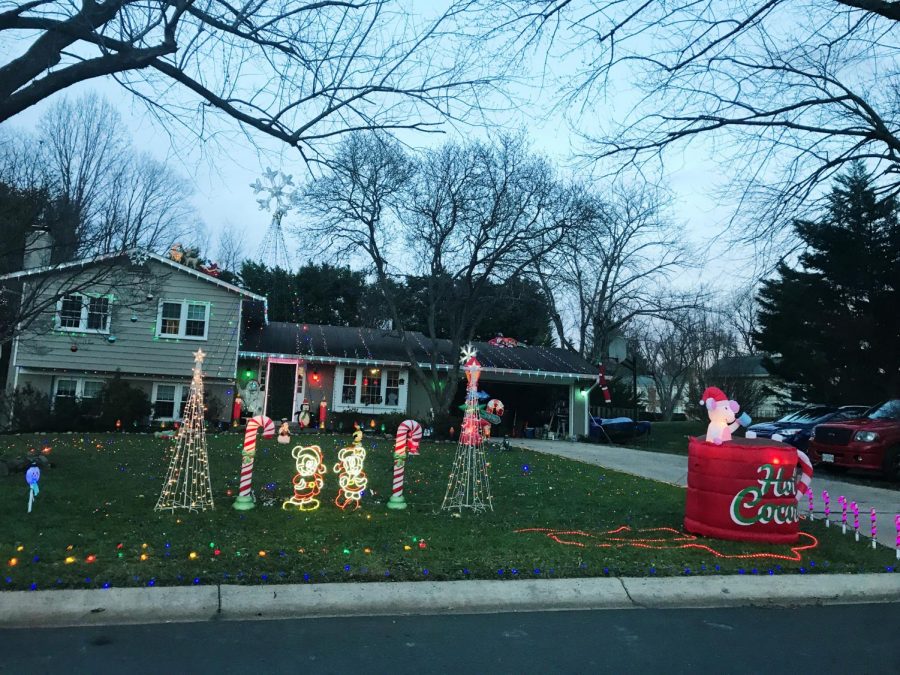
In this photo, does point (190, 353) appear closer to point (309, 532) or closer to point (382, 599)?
point (309, 532)

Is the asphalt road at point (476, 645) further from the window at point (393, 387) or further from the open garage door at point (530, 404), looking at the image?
the open garage door at point (530, 404)

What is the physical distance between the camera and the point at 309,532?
274 inches

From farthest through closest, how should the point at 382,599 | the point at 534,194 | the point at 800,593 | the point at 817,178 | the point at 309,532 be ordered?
the point at 534,194 → the point at 817,178 → the point at 309,532 → the point at 800,593 → the point at 382,599

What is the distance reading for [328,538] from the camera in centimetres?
672

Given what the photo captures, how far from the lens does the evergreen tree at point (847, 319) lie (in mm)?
23984

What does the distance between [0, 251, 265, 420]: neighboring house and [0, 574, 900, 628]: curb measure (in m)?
16.4

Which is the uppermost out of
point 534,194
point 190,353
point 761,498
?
point 534,194

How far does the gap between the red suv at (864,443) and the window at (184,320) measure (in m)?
17.7

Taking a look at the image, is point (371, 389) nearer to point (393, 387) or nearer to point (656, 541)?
point (393, 387)

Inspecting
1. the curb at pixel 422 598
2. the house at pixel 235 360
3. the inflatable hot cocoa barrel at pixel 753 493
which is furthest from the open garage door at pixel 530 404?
the curb at pixel 422 598

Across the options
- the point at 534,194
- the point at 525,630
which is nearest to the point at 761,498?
the point at 525,630

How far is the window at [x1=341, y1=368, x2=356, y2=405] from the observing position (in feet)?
77.0

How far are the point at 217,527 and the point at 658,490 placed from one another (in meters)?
7.09

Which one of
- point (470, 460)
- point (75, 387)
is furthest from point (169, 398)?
point (470, 460)
